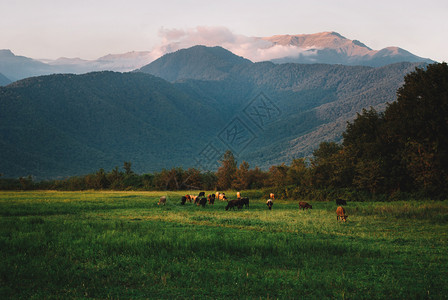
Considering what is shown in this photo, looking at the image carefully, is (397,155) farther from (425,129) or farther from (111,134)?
(111,134)

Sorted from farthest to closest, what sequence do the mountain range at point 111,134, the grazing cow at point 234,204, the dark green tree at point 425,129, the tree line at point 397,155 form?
the mountain range at point 111,134, the tree line at point 397,155, the dark green tree at point 425,129, the grazing cow at point 234,204

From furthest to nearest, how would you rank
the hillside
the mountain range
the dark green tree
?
1. the mountain range
2. the hillside
3. the dark green tree

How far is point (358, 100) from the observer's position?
18962cm

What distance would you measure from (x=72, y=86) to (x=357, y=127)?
174678mm

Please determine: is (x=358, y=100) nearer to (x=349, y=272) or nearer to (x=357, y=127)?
(x=357, y=127)

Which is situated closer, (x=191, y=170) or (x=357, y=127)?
(x=357, y=127)

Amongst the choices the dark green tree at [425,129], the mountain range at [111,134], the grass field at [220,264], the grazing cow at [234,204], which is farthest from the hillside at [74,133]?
the grass field at [220,264]

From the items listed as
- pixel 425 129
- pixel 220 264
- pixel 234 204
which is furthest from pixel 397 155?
pixel 220 264

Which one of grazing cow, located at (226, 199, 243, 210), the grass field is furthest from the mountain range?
the grass field

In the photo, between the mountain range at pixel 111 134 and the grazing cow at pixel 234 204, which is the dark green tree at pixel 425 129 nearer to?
the grazing cow at pixel 234 204

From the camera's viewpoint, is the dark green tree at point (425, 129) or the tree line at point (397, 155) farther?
the tree line at point (397, 155)

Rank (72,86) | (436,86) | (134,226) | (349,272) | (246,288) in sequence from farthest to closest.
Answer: (72,86) → (436,86) → (134,226) → (349,272) → (246,288)

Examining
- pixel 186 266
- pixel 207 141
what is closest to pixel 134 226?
pixel 186 266

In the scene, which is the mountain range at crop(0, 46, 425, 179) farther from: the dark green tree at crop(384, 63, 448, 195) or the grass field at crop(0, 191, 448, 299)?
the grass field at crop(0, 191, 448, 299)
